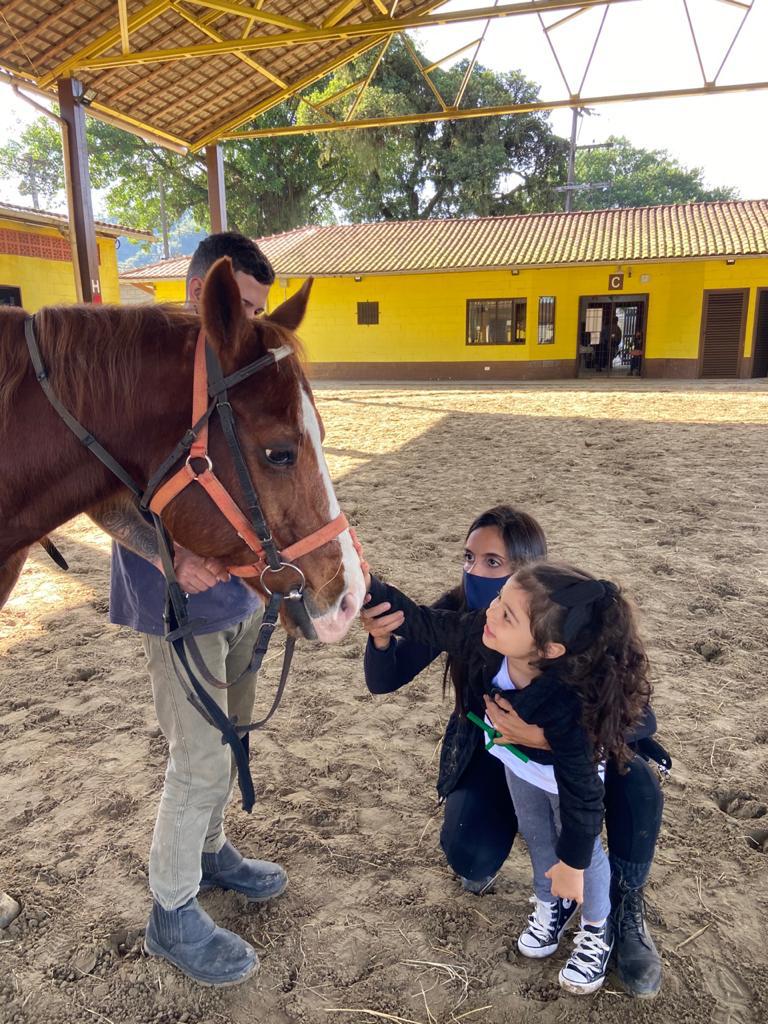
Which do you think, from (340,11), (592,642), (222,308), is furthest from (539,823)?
(340,11)

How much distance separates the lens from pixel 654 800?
1751mm

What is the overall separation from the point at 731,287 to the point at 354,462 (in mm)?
15104

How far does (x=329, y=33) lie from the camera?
6480mm

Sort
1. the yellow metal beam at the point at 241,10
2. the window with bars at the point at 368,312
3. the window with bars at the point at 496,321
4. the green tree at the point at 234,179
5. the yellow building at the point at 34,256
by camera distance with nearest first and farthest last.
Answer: the yellow metal beam at the point at 241,10 < the yellow building at the point at 34,256 < the window with bars at the point at 496,321 < the window with bars at the point at 368,312 < the green tree at the point at 234,179

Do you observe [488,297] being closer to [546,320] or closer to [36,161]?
[546,320]

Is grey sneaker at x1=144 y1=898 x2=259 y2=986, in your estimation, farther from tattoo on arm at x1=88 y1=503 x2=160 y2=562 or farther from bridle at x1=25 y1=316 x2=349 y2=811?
tattoo on arm at x1=88 y1=503 x2=160 y2=562

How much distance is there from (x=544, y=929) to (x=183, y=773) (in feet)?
3.40

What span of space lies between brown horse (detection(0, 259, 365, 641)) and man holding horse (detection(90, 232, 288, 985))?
150 millimetres

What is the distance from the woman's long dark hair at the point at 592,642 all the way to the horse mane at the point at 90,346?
81 centimetres

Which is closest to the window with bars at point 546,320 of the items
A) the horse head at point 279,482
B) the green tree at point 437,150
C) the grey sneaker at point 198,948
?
the green tree at point 437,150

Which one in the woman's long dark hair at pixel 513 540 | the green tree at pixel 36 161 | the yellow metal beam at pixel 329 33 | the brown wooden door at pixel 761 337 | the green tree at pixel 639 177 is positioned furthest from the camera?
the green tree at pixel 639 177

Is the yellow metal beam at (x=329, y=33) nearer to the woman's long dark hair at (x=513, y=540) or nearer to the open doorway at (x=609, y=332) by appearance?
the woman's long dark hair at (x=513, y=540)

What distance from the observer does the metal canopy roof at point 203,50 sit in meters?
5.84

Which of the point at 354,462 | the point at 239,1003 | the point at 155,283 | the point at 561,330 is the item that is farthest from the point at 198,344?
the point at 155,283
